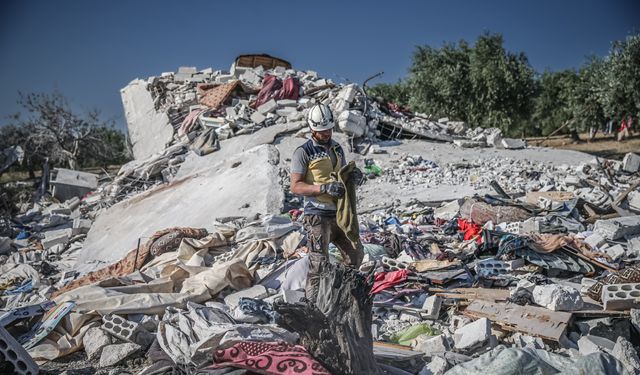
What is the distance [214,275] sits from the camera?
4.48 m

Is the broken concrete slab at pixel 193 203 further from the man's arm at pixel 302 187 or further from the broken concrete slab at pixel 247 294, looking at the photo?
the man's arm at pixel 302 187

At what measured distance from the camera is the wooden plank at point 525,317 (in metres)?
3.44

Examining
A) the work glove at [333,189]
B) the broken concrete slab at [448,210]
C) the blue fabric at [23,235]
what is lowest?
the blue fabric at [23,235]

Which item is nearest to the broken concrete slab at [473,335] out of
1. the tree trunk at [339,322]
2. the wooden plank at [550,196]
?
the tree trunk at [339,322]

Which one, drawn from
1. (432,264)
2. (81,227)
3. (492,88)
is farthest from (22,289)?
(492,88)

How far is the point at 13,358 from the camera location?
316cm

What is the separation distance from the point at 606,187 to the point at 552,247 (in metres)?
4.20

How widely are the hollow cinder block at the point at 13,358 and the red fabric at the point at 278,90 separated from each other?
10.4m

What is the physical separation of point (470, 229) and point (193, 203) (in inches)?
188

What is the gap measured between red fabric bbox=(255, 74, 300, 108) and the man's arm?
9.75 meters

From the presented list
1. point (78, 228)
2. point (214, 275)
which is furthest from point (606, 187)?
point (78, 228)

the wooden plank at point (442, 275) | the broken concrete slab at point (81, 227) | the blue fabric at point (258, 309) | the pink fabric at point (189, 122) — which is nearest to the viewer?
the blue fabric at point (258, 309)

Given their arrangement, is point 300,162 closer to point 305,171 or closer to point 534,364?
point 305,171

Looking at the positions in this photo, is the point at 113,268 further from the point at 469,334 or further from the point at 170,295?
the point at 469,334
